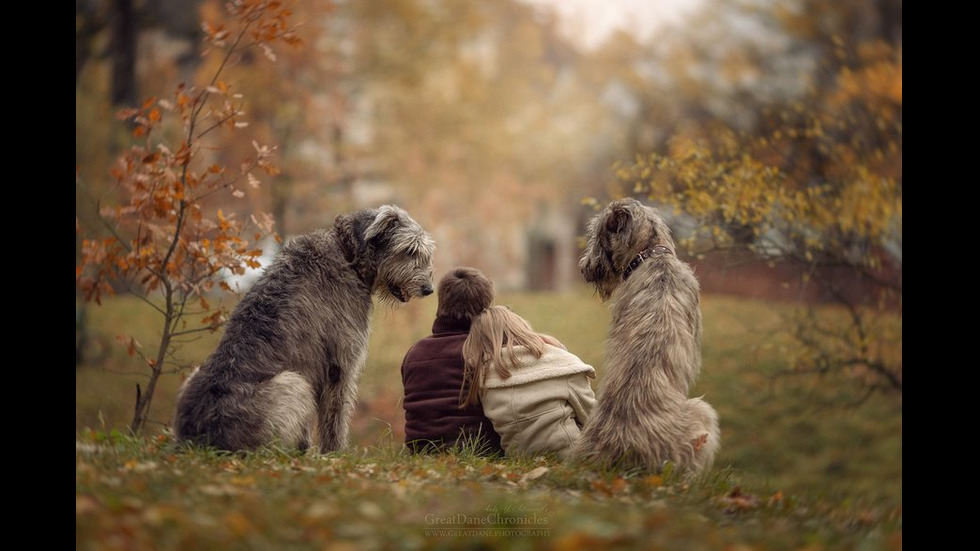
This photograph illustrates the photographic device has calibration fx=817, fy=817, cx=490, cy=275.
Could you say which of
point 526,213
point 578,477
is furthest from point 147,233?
point 526,213

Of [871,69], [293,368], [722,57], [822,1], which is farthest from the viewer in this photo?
[722,57]

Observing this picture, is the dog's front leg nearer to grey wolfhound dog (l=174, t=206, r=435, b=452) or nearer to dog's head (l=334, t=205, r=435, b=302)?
grey wolfhound dog (l=174, t=206, r=435, b=452)

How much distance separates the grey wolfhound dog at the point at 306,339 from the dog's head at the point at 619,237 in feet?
4.91

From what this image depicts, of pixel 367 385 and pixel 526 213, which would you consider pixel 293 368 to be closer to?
pixel 367 385

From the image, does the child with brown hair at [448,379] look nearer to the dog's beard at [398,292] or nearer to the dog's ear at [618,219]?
the dog's beard at [398,292]

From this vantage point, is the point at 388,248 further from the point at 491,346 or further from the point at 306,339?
the point at 491,346

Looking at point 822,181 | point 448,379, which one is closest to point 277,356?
point 448,379

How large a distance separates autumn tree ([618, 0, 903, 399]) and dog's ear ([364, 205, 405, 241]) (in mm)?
2888

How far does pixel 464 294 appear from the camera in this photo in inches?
267

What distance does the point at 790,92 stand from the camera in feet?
42.5

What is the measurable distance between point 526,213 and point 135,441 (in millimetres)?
17963

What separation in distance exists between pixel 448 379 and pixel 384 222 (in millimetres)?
1458

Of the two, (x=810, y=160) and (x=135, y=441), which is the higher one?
(x=810, y=160)
